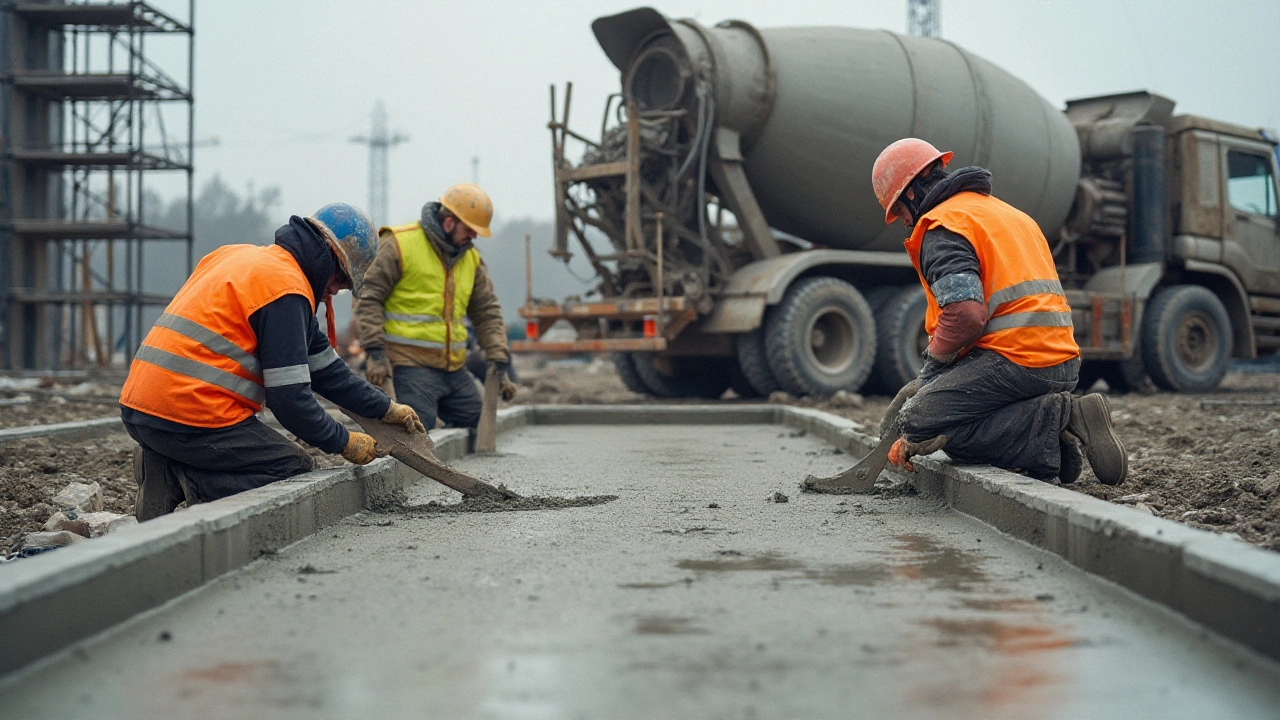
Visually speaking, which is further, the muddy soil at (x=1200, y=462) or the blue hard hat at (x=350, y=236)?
the blue hard hat at (x=350, y=236)

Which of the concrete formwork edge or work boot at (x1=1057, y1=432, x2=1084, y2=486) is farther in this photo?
work boot at (x1=1057, y1=432, x2=1084, y2=486)

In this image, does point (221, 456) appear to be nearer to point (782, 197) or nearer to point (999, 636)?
point (999, 636)

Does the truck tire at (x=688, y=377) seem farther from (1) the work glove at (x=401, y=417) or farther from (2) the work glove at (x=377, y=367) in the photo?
(1) the work glove at (x=401, y=417)

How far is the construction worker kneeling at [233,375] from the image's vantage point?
389 cm

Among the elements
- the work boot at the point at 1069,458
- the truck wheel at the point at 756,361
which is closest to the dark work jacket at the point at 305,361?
the work boot at the point at 1069,458

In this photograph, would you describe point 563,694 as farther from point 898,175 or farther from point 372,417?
point 898,175

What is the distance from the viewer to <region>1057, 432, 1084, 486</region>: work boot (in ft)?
15.3

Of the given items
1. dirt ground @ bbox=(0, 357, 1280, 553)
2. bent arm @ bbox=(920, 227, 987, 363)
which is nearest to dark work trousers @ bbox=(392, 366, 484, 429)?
dirt ground @ bbox=(0, 357, 1280, 553)

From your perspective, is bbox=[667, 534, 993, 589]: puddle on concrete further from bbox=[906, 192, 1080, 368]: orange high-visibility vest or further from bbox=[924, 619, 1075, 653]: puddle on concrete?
bbox=[906, 192, 1080, 368]: orange high-visibility vest

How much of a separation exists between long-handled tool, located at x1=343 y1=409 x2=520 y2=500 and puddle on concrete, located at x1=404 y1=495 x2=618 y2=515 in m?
0.05

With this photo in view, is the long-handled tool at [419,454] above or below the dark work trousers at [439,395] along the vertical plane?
below

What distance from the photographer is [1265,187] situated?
13188mm

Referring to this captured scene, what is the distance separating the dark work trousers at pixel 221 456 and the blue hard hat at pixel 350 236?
657mm

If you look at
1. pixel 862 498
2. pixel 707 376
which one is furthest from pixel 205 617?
pixel 707 376
